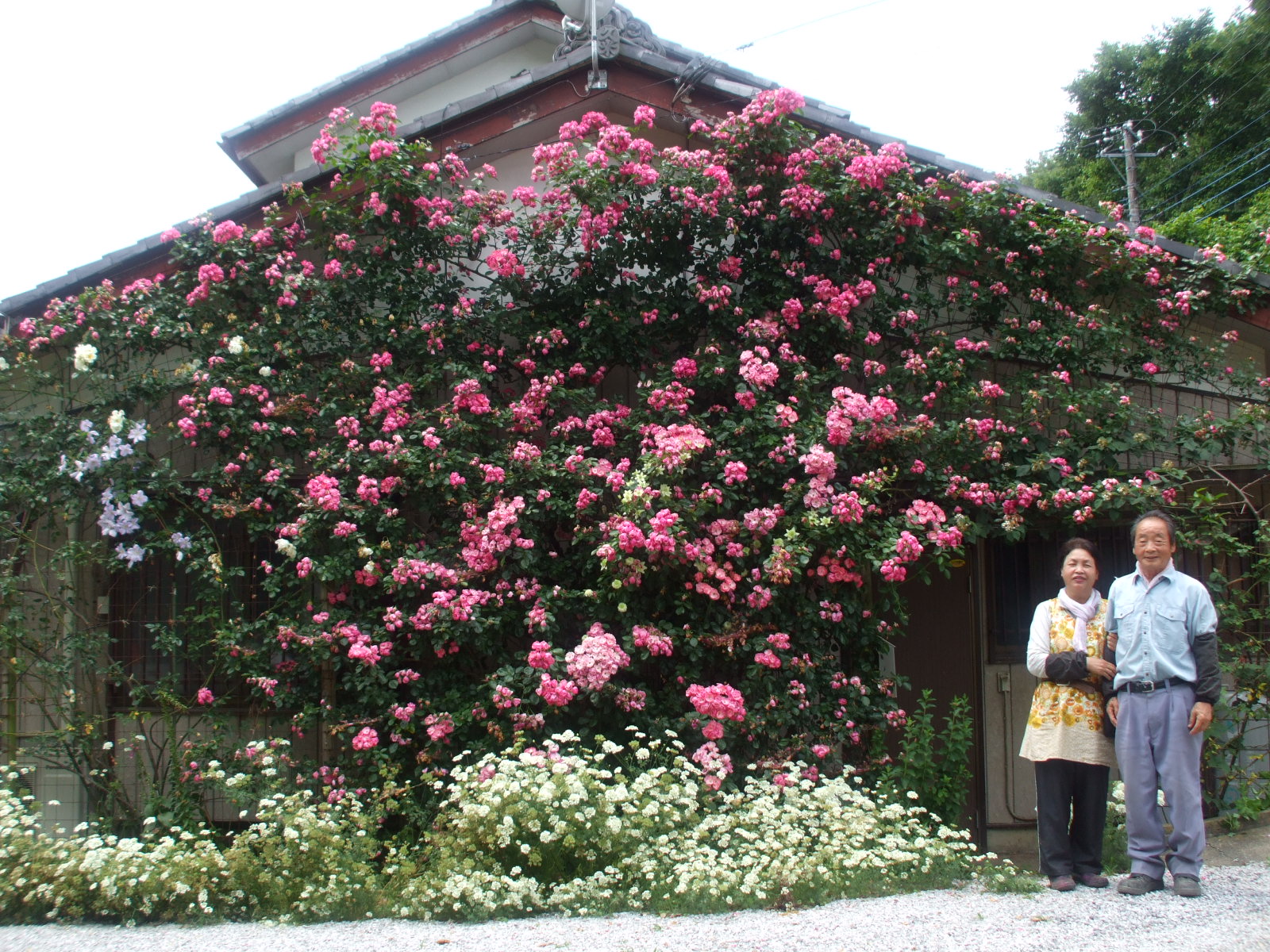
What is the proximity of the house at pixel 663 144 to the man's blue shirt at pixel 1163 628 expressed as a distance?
7.04 ft

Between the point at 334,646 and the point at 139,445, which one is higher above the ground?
the point at 139,445

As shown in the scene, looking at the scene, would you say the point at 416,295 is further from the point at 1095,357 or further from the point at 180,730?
the point at 1095,357

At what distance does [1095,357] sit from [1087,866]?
3218 mm

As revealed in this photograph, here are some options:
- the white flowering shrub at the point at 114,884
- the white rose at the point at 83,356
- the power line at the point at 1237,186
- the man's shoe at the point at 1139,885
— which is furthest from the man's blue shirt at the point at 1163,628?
the power line at the point at 1237,186

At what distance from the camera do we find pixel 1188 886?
405 centimetres

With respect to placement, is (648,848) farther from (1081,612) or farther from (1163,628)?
(1163,628)

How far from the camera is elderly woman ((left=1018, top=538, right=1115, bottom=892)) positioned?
439 cm

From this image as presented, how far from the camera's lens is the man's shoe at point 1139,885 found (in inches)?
162

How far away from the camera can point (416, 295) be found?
6172 mm

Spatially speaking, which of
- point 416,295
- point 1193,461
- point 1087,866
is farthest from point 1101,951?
point 416,295

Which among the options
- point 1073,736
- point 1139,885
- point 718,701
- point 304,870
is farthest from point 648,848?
point 1139,885

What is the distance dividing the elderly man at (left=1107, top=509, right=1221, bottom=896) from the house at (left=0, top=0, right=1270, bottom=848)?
2.14 metres

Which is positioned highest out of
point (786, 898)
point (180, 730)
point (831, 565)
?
point (831, 565)

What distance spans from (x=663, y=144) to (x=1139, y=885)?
5.22 m
